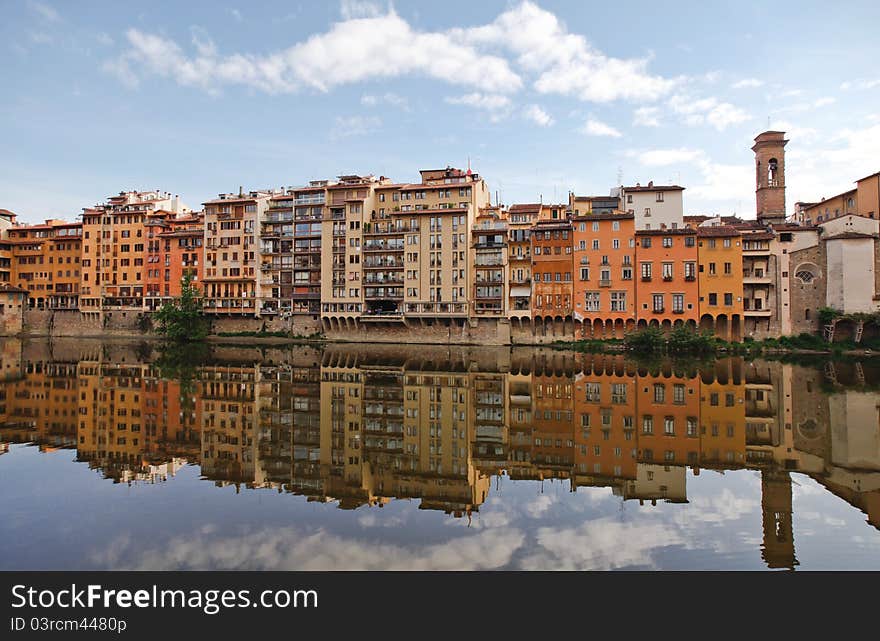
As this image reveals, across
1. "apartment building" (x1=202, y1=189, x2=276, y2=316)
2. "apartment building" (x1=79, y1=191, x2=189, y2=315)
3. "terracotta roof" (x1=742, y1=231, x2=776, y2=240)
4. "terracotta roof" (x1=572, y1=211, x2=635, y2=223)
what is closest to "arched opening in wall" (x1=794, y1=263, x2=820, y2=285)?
"terracotta roof" (x1=742, y1=231, x2=776, y2=240)

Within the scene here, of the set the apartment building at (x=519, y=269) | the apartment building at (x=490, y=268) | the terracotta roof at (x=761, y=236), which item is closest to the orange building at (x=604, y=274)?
the apartment building at (x=519, y=269)

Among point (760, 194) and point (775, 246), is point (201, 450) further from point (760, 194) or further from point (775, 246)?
point (760, 194)

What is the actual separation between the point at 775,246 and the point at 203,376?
197 feet

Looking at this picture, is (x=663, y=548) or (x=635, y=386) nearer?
(x=663, y=548)

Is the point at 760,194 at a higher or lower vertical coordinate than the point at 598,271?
higher

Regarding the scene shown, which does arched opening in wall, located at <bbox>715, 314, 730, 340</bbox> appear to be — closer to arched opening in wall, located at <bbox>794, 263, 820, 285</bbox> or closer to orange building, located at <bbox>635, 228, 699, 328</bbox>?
orange building, located at <bbox>635, 228, 699, 328</bbox>

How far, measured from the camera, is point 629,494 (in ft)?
48.1

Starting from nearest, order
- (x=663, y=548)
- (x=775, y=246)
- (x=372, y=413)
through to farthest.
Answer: (x=663, y=548) < (x=372, y=413) < (x=775, y=246)

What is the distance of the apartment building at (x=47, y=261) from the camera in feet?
289

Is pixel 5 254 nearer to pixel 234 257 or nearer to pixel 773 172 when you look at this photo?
pixel 234 257

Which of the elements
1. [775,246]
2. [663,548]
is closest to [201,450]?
[663,548]

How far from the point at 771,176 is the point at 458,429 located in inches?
2585

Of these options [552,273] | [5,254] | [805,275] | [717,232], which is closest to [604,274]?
[552,273]
